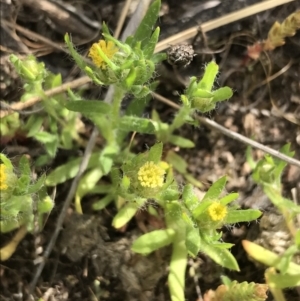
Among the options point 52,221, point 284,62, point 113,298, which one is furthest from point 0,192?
point 284,62

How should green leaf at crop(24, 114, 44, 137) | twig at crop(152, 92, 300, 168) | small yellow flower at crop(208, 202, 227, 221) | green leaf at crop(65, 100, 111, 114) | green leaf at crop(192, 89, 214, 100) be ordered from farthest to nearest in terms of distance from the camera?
green leaf at crop(24, 114, 44, 137) → twig at crop(152, 92, 300, 168) → green leaf at crop(65, 100, 111, 114) → green leaf at crop(192, 89, 214, 100) → small yellow flower at crop(208, 202, 227, 221)

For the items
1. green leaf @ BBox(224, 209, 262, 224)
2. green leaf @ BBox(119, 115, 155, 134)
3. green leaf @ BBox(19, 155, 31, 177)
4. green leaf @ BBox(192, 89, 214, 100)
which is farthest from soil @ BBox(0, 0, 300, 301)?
green leaf @ BBox(192, 89, 214, 100)

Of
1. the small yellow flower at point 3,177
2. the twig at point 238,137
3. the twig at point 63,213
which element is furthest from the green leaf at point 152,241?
the small yellow flower at point 3,177

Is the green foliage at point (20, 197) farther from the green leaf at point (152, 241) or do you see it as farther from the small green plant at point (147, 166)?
the green leaf at point (152, 241)

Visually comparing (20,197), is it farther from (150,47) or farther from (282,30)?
(282,30)

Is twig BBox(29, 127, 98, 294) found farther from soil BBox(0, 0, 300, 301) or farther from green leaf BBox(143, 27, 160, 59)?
green leaf BBox(143, 27, 160, 59)
